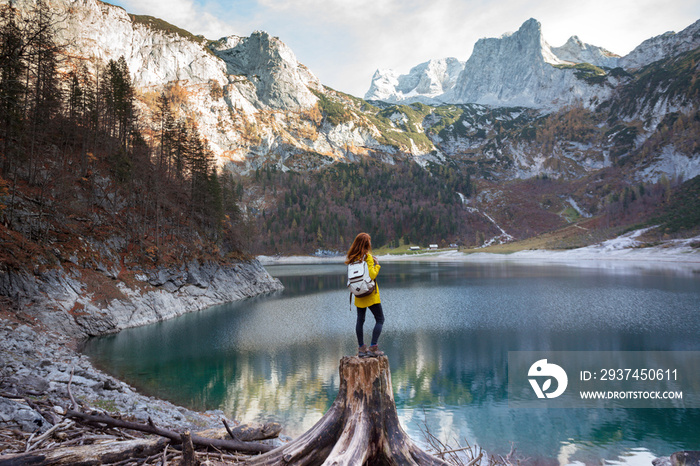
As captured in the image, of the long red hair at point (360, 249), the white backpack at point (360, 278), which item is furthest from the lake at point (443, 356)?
the long red hair at point (360, 249)

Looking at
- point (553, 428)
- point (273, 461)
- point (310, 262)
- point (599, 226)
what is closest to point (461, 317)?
point (553, 428)

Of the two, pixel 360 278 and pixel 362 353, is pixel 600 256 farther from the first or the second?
pixel 362 353

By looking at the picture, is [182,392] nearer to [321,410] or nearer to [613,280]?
[321,410]

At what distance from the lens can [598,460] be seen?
1059 centimetres

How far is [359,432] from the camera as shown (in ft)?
13.3

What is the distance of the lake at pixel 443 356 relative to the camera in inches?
480

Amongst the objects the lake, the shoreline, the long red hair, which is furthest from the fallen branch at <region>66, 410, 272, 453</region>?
the shoreline

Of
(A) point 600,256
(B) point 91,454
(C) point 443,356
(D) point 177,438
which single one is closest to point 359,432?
(D) point 177,438

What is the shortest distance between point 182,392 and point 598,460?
15561 millimetres

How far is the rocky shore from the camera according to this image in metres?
8.30

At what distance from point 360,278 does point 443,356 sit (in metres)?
16.3

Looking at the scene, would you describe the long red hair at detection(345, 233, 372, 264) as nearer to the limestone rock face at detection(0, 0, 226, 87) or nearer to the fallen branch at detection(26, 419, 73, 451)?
the fallen branch at detection(26, 419, 73, 451)

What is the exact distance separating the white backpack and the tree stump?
1.99 m

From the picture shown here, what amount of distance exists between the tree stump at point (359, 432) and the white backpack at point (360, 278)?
6.53ft
